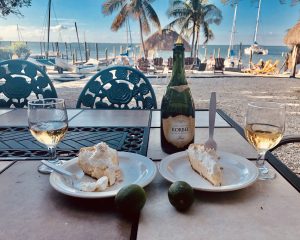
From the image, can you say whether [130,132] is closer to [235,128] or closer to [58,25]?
[235,128]

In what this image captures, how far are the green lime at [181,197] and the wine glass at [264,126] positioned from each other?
0.76ft

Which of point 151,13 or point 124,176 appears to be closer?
point 124,176

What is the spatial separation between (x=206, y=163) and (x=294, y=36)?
9481mm

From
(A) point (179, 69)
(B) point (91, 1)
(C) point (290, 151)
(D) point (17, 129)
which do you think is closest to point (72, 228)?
(A) point (179, 69)

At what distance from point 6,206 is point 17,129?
0.57 m

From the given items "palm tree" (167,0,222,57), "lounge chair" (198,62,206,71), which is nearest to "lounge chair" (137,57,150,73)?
"lounge chair" (198,62,206,71)

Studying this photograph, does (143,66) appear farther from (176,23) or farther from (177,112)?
(177,112)

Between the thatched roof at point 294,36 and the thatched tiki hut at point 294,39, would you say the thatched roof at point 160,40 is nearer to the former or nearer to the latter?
the thatched tiki hut at point 294,39

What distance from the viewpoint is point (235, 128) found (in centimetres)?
104

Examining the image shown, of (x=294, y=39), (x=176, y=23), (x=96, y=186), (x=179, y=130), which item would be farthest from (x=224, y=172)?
(x=176, y=23)

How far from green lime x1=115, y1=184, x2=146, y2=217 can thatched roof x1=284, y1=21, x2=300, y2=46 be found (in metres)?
9.51

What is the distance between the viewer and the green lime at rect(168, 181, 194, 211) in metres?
0.49

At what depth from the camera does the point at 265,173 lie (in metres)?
0.64

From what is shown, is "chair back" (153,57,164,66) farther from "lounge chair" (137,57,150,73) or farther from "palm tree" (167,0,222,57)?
"palm tree" (167,0,222,57)
